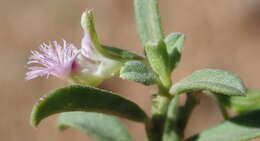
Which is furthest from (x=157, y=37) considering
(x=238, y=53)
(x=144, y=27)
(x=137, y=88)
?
(x=238, y=53)

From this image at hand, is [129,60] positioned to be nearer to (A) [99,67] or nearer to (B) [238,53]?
(A) [99,67]

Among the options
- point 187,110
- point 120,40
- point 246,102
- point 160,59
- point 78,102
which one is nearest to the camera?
point 78,102

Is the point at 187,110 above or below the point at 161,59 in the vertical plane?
below

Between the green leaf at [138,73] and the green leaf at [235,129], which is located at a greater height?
the green leaf at [138,73]

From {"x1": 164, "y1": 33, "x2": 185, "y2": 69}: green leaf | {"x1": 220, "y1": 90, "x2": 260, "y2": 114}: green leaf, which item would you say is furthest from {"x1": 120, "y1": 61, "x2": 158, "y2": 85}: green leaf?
{"x1": 220, "y1": 90, "x2": 260, "y2": 114}: green leaf

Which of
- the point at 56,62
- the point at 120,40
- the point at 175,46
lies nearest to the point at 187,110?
the point at 175,46

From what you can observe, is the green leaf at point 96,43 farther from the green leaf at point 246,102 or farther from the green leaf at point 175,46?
the green leaf at point 246,102

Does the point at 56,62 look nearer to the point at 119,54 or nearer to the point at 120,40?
the point at 119,54

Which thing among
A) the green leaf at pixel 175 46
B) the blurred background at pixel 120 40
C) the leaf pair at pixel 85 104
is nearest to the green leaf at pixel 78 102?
the leaf pair at pixel 85 104
